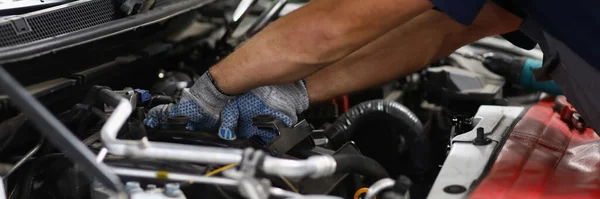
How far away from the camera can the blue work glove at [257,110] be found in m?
1.50

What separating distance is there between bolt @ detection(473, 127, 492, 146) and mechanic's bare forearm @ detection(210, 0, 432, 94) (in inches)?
11.7

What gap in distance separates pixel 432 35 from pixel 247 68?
2.00 feet

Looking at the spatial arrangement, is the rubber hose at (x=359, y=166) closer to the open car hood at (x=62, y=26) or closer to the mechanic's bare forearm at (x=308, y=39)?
the mechanic's bare forearm at (x=308, y=39)

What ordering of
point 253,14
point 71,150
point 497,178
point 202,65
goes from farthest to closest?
point 253,14, point 202,65, point 497,178, point 71,150

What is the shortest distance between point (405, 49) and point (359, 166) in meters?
0.63

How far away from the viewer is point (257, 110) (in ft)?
5.07

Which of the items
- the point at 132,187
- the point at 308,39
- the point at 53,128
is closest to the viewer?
the point at 53,128

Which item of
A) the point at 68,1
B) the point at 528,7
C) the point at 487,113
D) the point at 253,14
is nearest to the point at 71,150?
the point at 68,1

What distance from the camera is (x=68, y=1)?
4.87 ft

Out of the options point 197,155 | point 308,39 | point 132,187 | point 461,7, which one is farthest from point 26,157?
point 461,7

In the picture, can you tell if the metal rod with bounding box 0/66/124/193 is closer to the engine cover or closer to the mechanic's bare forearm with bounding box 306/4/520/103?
the engine cover

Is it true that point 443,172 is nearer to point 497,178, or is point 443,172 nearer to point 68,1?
point 497,178

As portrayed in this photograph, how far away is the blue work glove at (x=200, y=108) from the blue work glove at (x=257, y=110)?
29mm

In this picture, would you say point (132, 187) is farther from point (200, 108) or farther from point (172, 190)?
point (200, 108)
